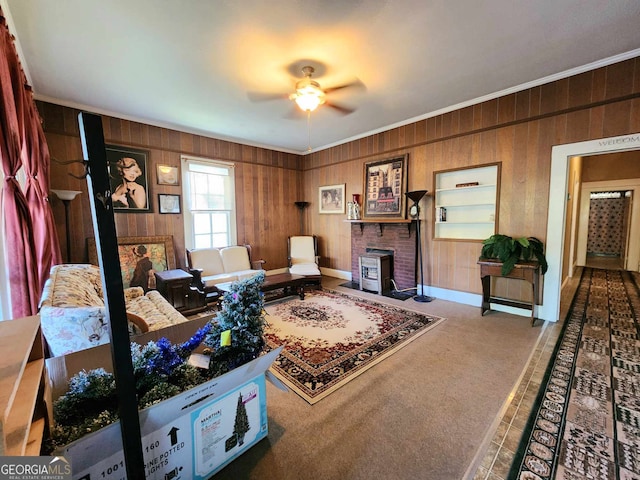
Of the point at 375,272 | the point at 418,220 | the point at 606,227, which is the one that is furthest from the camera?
the point at 606,227

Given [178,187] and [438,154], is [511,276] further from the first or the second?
[178,187]

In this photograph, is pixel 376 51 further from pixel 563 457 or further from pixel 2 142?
pixel 563 457

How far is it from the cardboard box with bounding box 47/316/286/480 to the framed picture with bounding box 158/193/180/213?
3.48 meters

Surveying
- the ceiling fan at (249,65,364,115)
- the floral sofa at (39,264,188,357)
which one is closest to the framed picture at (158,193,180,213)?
the floral sofa at (39,264,188,357)

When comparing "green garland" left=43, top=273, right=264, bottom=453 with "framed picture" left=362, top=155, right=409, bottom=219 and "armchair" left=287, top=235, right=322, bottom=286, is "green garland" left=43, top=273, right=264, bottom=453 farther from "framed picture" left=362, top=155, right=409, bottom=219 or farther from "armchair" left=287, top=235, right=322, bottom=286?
"armchair" left=287, top=235, right=322, bottom=286

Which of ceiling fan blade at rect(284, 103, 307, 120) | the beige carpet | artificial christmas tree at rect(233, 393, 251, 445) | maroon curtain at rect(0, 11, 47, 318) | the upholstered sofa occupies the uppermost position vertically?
ceiling fan blade at rect(284, 103, 307, 120)

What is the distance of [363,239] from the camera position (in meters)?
5.13

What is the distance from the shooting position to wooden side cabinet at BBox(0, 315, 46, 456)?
24.8 inches

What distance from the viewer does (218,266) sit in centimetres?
457

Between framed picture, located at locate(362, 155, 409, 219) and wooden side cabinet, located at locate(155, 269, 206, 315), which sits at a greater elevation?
framed picture, located at locate(362, 155, 409, 219)

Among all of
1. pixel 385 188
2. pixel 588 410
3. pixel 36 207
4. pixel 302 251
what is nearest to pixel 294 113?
pixel 385 188

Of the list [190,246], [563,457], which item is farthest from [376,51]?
[190,246]

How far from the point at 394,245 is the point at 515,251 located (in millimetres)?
1807

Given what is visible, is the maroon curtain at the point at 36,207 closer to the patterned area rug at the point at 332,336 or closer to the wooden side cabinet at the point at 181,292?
the wooden side cabinet at the point at 181,292
